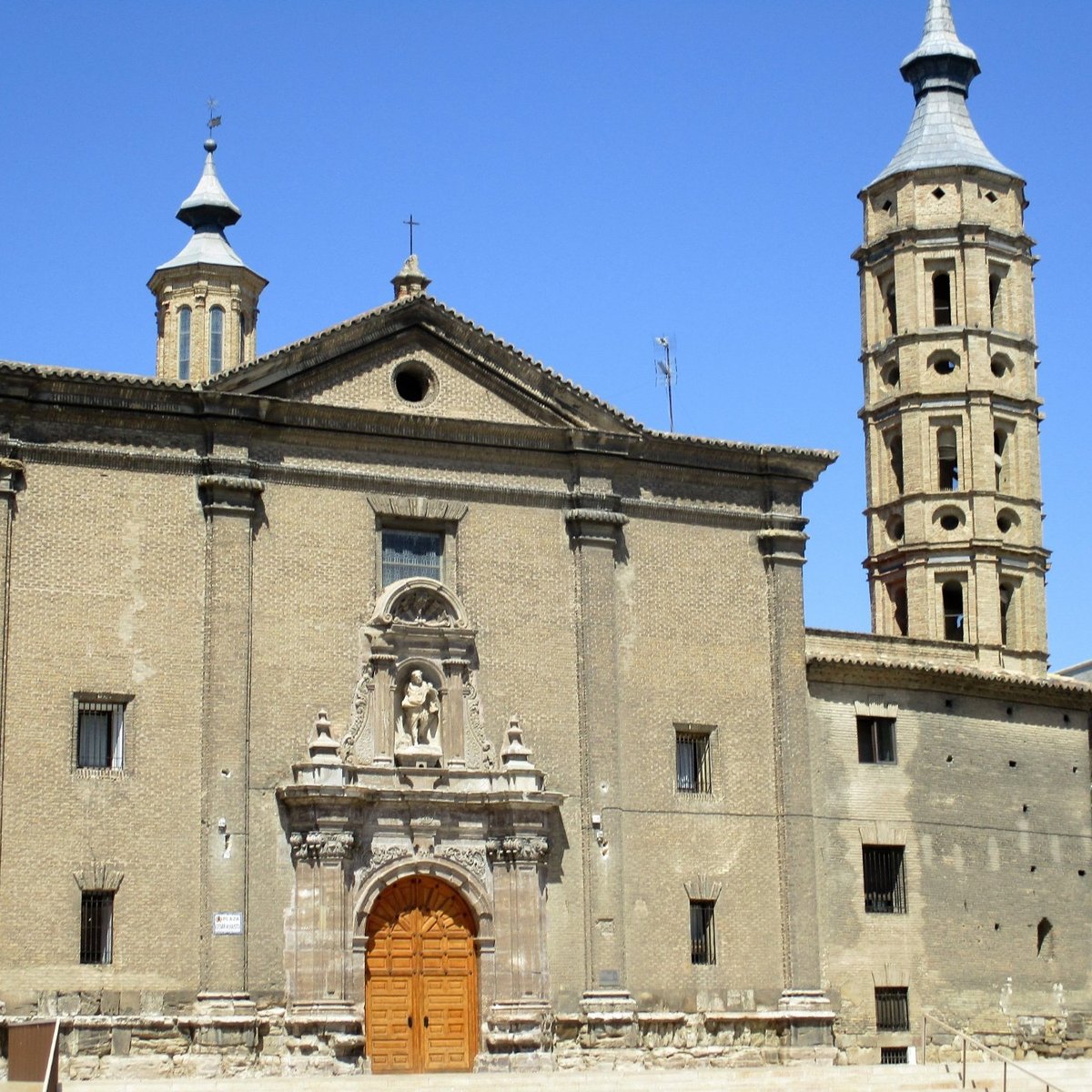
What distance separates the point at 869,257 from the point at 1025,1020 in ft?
69.1

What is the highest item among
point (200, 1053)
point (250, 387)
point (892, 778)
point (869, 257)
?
point (869, 257)

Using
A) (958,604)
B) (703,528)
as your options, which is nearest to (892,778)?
(703,528)

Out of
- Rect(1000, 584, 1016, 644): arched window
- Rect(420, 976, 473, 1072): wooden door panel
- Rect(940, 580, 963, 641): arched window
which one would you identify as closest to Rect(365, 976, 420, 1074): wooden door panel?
Rect(420, 976, 473, 1072): wooden door panel

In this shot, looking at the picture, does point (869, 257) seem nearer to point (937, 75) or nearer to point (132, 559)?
point (937, 75)

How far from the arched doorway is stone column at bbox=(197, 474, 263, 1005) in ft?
8.34

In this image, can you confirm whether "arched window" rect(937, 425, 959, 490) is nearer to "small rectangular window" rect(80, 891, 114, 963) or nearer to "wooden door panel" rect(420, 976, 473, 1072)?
"wooden door panel" rect(420, 976, 473, 1072)

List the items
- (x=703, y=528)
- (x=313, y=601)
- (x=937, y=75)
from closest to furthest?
1. (x=313, y=601)
2. (x=703, y=528)
3. (x=937, y=75)

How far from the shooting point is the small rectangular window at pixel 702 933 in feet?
138

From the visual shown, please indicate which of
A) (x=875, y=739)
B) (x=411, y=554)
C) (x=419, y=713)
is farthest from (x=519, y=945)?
(x=875, y=739)

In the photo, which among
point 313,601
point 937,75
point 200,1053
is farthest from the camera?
point 937,75

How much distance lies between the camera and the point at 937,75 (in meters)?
60.0

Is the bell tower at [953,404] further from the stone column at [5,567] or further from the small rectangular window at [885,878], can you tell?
the stone column at [5,567]

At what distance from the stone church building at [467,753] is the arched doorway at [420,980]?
0.07m

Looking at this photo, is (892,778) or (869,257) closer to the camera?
(892,778)
